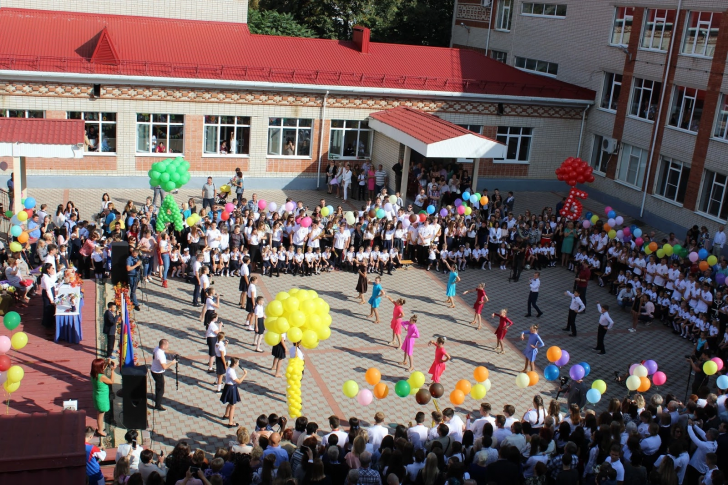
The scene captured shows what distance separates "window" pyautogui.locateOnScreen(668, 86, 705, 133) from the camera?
24547 mm

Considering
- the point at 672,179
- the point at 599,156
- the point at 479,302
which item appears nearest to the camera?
the point at 479,302

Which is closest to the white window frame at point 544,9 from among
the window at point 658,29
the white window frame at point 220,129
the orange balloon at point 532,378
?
the window at point 658,29

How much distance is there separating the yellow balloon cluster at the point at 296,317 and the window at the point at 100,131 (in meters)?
14.4

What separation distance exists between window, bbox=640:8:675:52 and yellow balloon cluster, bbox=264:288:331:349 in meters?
18.9

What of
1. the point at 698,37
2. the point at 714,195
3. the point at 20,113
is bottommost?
the point at 714,195

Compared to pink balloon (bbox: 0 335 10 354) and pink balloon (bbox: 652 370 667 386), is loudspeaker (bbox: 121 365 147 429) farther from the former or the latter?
pink balloon (bbox: 652 370 667 386)

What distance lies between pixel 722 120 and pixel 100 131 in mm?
19680

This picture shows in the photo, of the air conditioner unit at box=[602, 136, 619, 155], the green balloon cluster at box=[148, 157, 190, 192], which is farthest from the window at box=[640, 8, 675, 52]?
the green balloon cluster at box=[148, 157, 190, 192]

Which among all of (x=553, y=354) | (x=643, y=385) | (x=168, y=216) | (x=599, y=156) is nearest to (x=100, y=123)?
(x=168, y=216)

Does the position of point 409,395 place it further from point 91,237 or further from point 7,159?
point 7,159

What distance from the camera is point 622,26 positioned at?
91.9 ft

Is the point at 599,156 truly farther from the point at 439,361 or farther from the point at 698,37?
the point at 439,361

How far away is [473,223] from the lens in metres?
21.0

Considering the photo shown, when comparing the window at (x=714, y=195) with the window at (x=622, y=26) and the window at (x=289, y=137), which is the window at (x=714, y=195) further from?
the window at (x=289, y=137)
